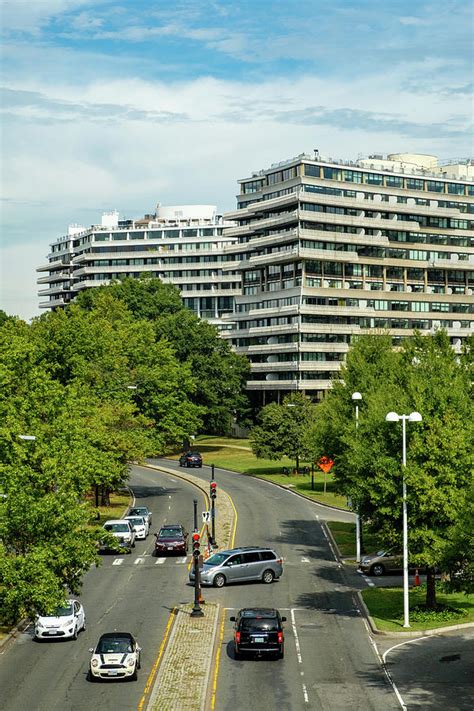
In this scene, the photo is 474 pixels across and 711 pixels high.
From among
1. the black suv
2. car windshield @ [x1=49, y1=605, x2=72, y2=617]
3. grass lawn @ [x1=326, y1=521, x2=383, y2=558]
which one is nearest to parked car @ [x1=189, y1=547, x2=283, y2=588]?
grass lawn @ [x1=326, y1=521, x2=383, y2=558]

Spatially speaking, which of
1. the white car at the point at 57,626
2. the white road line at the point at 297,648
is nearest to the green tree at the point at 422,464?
the white road line at the point at 297,648

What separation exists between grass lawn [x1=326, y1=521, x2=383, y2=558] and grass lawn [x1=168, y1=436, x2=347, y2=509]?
235cm

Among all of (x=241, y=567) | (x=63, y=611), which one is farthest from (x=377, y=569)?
(x=63, y=611)

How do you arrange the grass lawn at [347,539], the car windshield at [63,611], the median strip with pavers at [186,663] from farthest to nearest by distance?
1. the grass lawn at [347,539]
2. the car windshield at [63,611]
3. the median strip with pavers at [186,663]

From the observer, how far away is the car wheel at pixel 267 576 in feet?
179

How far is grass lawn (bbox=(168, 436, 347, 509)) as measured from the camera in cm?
9159

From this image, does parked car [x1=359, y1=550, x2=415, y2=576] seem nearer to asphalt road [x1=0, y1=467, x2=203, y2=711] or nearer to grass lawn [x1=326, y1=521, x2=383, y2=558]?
grass lawn [x1=326, y1=521, x2=383, y2=558]

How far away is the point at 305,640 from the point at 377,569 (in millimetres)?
16469

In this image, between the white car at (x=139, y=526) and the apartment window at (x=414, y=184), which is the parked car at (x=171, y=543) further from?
the apartment window at (x=414, y=184)

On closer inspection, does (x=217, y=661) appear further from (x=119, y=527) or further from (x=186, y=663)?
(x=119, y=527)

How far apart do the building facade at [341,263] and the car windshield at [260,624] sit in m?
95.3

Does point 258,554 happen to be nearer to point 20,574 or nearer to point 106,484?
point 20,574

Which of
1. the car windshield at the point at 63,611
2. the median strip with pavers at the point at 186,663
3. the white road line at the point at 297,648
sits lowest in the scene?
the white road line at the point at 297,648

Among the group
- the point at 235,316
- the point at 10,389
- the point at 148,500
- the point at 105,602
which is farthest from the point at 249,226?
the point at 105,602
